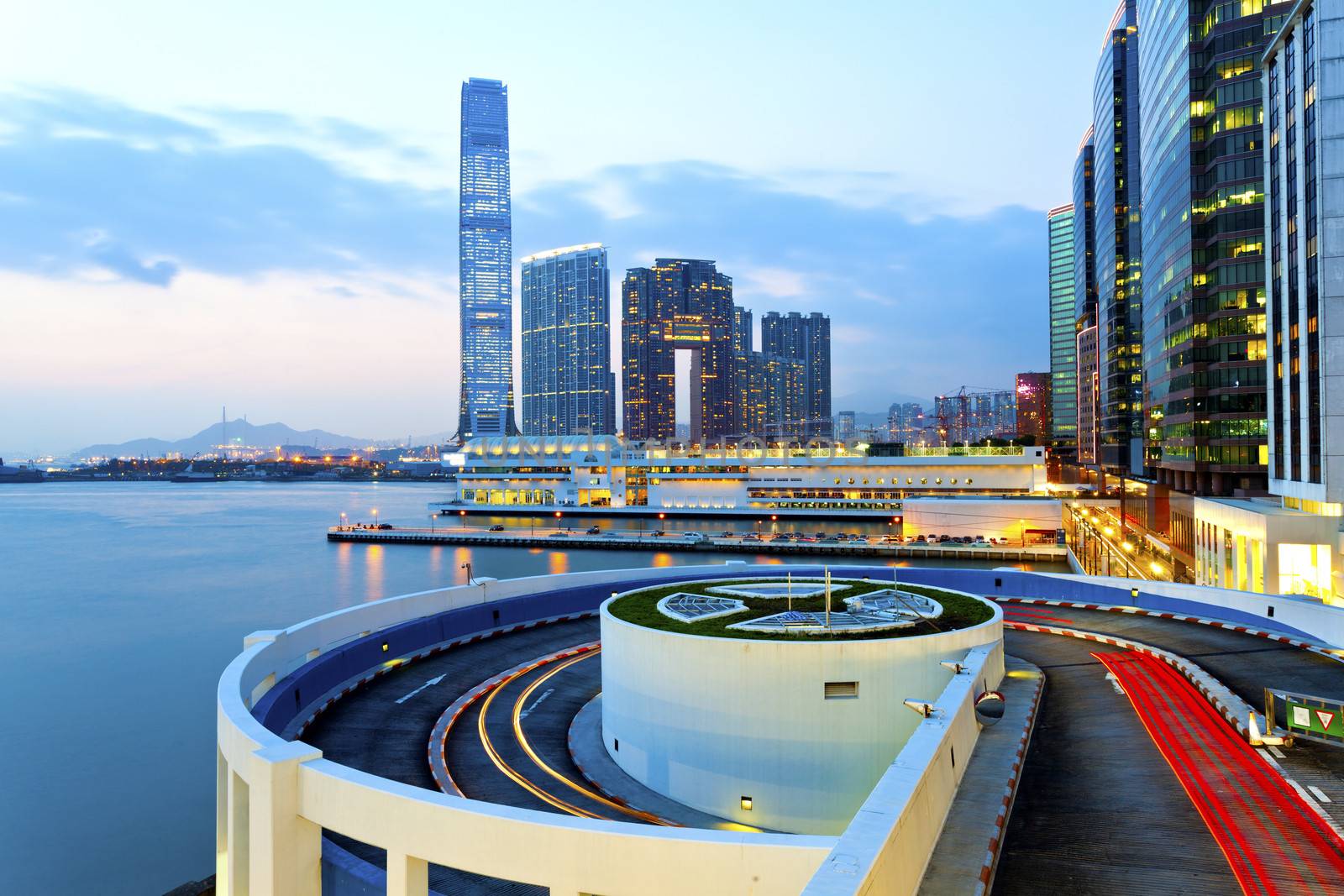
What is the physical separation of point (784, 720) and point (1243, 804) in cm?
659

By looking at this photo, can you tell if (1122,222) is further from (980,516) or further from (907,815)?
(907,815)

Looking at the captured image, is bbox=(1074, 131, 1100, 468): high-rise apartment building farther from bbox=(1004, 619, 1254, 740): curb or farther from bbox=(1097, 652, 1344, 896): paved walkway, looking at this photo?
bbox=(1097, 652, 1344, 896): paved walkway

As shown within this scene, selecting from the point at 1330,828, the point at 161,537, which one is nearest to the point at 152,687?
the point at 1330,828

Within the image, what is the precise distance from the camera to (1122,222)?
123 meters

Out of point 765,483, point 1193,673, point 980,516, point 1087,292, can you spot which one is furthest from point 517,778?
point 1087,292

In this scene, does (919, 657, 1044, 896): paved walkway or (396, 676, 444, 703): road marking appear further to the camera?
(396, 676, 444, 703): road marking

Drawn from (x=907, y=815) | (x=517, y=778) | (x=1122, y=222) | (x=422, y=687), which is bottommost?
(x=517, y=778)

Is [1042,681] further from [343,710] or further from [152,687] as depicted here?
[152,687]

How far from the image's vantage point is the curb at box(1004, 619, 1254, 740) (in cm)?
1426

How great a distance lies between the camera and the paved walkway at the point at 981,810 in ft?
28.9

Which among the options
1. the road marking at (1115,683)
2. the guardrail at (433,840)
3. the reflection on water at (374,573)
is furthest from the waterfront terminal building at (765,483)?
the guardrail at (433,840)

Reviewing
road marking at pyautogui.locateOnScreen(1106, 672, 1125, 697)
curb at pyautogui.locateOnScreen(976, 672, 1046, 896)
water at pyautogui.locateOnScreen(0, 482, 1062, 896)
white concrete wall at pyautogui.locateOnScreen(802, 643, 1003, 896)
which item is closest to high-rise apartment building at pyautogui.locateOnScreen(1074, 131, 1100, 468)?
water at pyautogui.locateOnScreen(0, 482, 1062, 896)

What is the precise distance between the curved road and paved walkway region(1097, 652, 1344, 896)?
25cm

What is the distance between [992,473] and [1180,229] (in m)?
38.3
